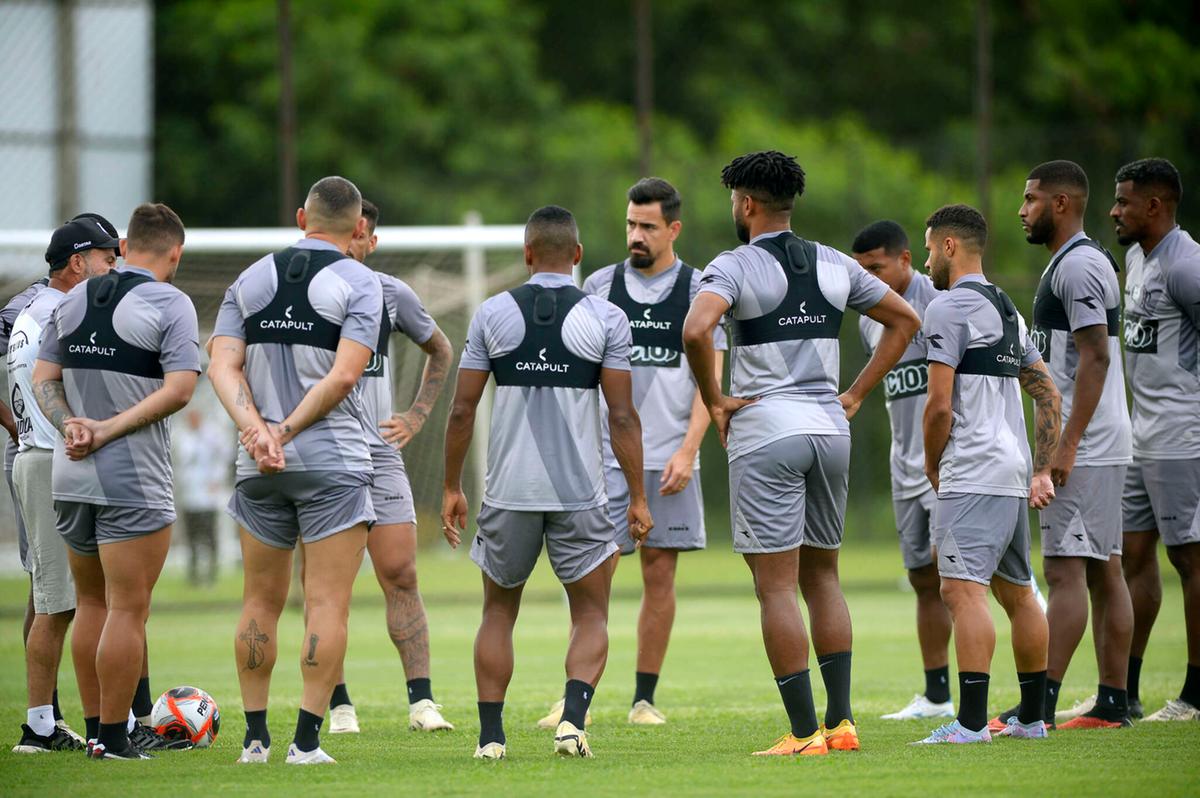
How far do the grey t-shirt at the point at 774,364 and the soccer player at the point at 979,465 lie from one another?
55cm

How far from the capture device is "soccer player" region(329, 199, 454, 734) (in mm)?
8531

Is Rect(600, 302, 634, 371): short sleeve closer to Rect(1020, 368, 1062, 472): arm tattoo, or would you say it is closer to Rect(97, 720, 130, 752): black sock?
Rect(1020, 368, 1062, 472): arm tattoo

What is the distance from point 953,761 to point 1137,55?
28278mm

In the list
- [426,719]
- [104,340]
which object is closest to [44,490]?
[104,340]

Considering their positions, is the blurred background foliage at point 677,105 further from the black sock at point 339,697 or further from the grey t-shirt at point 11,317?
the grey t-shirt at point 11,317

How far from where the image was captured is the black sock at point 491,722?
7.09 meters

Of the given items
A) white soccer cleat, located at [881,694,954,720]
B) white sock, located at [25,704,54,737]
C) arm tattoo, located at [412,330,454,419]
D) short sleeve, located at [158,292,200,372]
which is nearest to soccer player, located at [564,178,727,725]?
arm tattoo, located at [412,330,454,419]

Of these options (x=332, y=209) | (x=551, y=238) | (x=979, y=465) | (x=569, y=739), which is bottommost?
(x=569, y=739)

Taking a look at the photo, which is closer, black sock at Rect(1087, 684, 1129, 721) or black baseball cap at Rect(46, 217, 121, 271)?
black baseball cap at Rect(46, 217, 121, 271)

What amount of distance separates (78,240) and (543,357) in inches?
102

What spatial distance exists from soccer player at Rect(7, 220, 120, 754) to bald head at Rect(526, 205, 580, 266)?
7.23ft

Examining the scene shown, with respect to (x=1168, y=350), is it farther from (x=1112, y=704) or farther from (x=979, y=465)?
(x=1112, y=704)

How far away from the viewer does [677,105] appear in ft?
111

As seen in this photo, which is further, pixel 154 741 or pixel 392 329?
pixel 392 329
